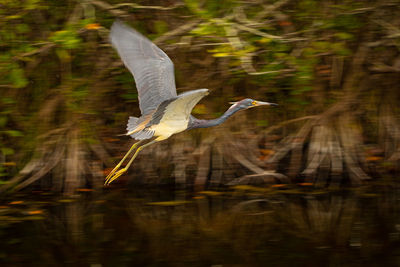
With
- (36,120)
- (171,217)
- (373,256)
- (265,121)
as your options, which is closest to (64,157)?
(36,120)

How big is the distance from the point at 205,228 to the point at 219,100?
2.14 m

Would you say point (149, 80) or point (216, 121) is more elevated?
point (149, 80)

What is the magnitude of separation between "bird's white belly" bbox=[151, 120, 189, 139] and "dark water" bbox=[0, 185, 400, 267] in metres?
1.12

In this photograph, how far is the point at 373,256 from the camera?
670 centimetres

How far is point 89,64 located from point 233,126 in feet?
6.37

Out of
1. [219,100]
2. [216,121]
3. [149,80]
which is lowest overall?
[219,100]

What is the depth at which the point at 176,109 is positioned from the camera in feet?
21.3

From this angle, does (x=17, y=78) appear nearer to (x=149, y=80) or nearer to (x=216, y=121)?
(x=149, y=80)

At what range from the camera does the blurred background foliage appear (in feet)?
27.3

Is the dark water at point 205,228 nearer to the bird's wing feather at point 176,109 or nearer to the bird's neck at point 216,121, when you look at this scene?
the bird's neck at point 216,121

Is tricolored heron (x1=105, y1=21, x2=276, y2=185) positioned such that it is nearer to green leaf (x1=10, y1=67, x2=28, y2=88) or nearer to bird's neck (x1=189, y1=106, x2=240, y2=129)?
bird's neck (x1=189, y1=106, x2=240, y2=129)

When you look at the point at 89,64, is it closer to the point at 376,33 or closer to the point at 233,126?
the point at 233,126

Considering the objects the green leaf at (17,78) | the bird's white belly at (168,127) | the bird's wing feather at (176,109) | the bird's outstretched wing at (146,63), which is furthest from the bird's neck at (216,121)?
the green leaf at (17,78)

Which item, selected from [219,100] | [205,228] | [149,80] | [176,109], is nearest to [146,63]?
[149,80]
